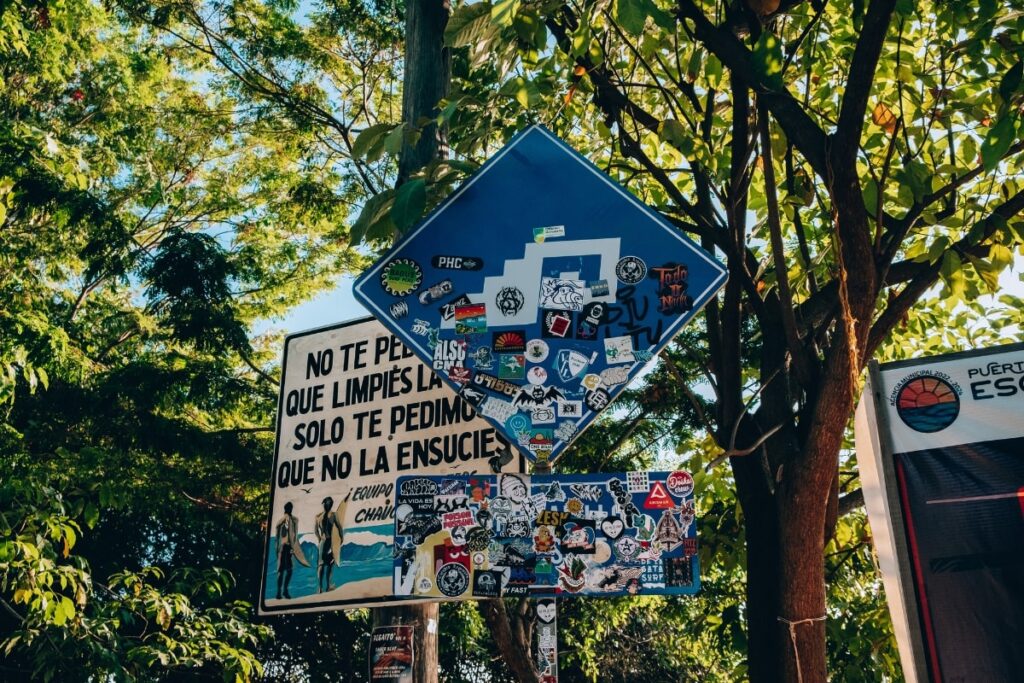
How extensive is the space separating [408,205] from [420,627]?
1720mm

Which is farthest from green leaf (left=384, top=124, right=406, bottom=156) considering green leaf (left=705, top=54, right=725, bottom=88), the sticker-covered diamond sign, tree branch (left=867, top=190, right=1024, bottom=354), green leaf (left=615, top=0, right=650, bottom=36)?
tree branch (left=867, top=190, right=1024, bottom=354)

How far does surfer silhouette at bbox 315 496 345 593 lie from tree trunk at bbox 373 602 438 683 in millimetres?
266

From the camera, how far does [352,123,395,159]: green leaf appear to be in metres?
4.11

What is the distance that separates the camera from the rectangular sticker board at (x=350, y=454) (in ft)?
12.6

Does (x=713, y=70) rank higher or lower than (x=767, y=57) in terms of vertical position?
higher

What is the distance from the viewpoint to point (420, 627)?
151 inches

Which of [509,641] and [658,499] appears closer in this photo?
[658,499]

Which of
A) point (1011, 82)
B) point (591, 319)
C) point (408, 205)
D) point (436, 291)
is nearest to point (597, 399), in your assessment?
point (591, 319)

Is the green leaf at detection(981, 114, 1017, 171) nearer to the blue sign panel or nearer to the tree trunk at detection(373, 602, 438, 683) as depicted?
the blue sign panel

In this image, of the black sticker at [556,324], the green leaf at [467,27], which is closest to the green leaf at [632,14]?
the green leaf at [467,27]

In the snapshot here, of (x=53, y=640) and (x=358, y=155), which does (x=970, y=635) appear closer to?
(x=358, y=155)

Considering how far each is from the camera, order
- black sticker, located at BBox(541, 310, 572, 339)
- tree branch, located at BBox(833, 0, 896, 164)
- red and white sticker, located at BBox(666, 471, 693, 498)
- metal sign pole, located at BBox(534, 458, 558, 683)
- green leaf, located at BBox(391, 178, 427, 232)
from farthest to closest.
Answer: tree branch, located at BBox(833, 0, 896, 164)
green leaf, located at BBox(391, 178, 427, 232)
black sticker, located at BBox(541, 310, 572, 339)
red and white sticker, located at BBox(666, 471, 693, 498)
metal sign pole, located at BBox(534, 458, 558, 683)

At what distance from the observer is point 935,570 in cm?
400

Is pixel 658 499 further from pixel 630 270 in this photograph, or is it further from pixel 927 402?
pixel 927 402
